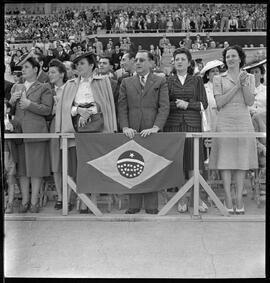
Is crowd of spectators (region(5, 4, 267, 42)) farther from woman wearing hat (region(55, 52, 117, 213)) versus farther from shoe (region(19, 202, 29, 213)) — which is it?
shoe (region(19, 202, 29, 213))

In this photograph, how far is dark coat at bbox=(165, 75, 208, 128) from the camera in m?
5.64

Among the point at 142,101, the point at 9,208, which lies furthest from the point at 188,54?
the point at 9,208

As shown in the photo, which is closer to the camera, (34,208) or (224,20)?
(34,208)

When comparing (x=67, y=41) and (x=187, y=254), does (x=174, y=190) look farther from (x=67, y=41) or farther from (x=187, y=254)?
(x=67, y=41)

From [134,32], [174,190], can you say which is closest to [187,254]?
[174,190]

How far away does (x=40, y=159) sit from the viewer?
5730mm

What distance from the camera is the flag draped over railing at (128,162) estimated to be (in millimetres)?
5449

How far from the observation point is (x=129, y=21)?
6809 millimetres

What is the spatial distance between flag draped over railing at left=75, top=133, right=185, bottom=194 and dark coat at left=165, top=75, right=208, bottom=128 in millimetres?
267

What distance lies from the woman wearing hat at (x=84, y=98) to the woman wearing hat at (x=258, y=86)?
1.82m

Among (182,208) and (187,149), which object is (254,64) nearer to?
(187,149)

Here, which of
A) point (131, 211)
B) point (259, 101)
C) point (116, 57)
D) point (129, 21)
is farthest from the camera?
point (116, 57)

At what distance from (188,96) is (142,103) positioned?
50cm

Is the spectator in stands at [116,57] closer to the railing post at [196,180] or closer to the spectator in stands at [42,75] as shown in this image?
the spectator in stands at [42,75]
